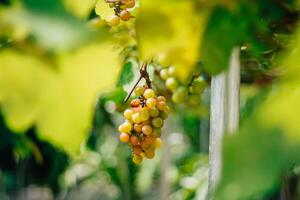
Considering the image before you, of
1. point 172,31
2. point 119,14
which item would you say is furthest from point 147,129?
point 172,31

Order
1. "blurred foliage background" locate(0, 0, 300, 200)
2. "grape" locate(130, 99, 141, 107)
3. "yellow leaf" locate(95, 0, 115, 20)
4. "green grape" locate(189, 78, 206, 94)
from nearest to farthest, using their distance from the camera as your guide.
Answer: "blurred foliage background" locate(0, 0, 300, 200), "yellow leaf" locate(95, 0, 115, 20), "grape" locate(130, 99, 141, 107), "green grape" locate(189, 78, 206, 94)

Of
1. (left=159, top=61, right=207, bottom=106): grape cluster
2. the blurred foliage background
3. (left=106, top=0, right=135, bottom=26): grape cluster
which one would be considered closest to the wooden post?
(left=106, top=0, right=135, bottom=26): grape cluster

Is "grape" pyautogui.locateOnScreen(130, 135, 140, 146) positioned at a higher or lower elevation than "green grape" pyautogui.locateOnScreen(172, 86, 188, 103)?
higher

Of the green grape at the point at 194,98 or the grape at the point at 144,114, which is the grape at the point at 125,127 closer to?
the grape at the point at 144,114

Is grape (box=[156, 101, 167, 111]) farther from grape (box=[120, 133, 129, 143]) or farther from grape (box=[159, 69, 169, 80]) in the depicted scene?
grape (box=[159, 69, 169, 80])

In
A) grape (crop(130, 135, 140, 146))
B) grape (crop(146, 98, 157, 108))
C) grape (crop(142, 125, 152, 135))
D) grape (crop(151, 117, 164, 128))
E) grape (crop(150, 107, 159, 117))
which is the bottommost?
grape (crop(130, 135, 140, 146))

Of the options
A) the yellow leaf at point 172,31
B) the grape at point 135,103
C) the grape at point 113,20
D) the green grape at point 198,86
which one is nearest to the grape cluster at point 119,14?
the grape at point 113,20

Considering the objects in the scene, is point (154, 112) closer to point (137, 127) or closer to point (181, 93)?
point (137, 127)

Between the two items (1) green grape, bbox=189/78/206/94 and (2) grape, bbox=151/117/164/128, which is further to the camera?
(1) green grape, bbox=189/78/206/94
